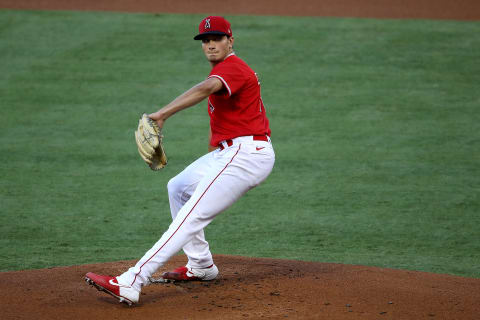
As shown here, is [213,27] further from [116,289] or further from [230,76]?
[116,289]

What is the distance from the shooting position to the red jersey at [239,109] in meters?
4.10

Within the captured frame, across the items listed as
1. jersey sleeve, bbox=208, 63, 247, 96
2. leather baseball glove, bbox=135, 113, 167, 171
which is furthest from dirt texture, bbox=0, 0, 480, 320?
jersey sleeve, bbox=208, 63, 247, 96

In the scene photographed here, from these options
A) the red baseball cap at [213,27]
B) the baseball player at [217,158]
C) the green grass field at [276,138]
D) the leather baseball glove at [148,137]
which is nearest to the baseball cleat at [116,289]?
the baseball player at [217,158]

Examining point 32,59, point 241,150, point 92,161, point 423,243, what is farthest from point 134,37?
point 241,150

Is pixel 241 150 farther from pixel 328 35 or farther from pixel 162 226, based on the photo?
pixel 328 35

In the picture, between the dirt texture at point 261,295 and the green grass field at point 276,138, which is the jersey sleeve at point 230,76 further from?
the green grass field at point 276,138

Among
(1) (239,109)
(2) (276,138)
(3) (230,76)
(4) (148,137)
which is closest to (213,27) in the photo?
(3) (230,76)

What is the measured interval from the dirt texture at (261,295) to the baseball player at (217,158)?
23cm

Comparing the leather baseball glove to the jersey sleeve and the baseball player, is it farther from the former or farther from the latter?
the jersey sleeve

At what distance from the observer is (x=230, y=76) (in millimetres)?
3977

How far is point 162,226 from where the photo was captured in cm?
644

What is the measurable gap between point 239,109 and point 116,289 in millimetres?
1265

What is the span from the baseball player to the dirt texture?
229 millimetres

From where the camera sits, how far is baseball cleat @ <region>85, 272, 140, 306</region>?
3.91 m
